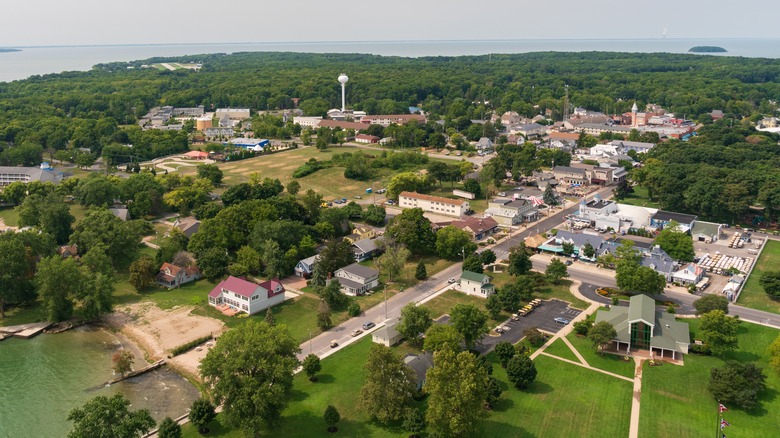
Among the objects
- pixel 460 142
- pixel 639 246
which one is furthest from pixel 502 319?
pixel 460 142

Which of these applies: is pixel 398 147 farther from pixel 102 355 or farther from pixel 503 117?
pixel 102 355

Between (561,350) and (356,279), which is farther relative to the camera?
(356,279)

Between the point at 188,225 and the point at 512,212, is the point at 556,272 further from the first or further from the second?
the point at 188,225

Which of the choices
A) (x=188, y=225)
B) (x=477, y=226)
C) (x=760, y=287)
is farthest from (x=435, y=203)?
(x=760, y=287)

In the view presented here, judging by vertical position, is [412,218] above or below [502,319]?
above

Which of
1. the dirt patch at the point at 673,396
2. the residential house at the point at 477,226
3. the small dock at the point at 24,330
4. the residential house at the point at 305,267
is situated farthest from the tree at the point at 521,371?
the small dock at the point at 24,330

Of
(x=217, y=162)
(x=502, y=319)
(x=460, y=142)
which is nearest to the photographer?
(x=502, y=319)
